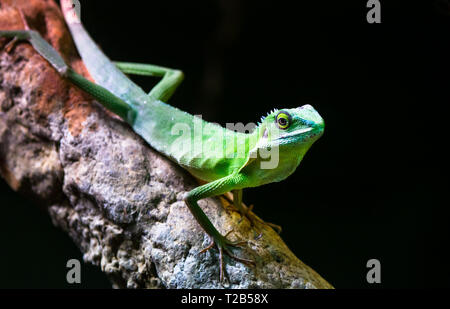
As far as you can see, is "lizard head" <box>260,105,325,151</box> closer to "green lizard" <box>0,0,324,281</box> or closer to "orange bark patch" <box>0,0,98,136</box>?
"green lizard" <box>0,0,324,281</box>

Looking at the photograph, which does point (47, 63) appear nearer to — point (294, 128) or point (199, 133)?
point (199, 133)

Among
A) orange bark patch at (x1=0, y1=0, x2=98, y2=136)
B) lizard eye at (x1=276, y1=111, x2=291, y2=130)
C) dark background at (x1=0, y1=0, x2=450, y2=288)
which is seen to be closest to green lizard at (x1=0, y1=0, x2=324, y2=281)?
lizard eye at (x1=276, y1=111, x2=291, y2=130)

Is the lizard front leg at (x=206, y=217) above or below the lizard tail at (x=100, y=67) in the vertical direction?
below

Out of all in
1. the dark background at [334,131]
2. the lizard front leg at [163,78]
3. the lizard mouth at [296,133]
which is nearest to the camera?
the lizard mouth at [296,133]

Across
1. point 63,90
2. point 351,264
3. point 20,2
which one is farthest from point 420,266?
point 20,2

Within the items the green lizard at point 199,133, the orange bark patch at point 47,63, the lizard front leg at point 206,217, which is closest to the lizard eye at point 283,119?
the green lizard at point 199,133

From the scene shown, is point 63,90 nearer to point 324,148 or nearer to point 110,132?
point 110,132

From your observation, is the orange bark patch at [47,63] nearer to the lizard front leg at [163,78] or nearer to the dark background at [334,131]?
the lizard front leg at [163,78]
